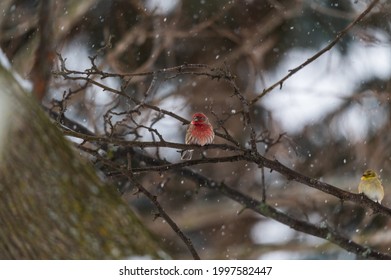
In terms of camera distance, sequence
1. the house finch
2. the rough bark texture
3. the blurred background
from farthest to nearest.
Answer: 1. the blurred background
2. the house finch
3. the rough bark texture

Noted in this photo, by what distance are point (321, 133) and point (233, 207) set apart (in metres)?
1.00

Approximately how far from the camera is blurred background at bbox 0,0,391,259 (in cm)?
498

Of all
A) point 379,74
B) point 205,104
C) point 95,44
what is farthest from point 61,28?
point 379,74

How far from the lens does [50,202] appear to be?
1.54 meters

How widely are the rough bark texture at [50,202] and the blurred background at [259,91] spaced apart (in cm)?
305

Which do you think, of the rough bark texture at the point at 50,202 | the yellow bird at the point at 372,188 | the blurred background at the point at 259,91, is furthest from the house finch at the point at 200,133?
the blurred background at the point at 259,91

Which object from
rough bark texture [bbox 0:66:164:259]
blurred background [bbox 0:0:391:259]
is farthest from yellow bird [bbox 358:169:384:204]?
rough bark texture [bbox 0:66:164:259]

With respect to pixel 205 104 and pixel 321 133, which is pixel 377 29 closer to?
pixel 321 133

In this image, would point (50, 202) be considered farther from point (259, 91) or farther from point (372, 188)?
point (259, 91)

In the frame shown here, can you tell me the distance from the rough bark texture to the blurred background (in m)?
3.05

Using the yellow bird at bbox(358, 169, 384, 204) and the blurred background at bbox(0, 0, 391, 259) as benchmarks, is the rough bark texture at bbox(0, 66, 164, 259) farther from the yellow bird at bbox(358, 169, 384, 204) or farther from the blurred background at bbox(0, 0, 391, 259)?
the blurred background at bbox(0, 0, 391, 259)

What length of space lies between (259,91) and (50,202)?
3972mm

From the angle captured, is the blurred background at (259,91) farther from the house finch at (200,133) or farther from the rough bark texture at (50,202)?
the rough bark texture at (50,202)

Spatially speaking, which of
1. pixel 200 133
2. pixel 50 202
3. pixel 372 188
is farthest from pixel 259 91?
pixel 50 202
